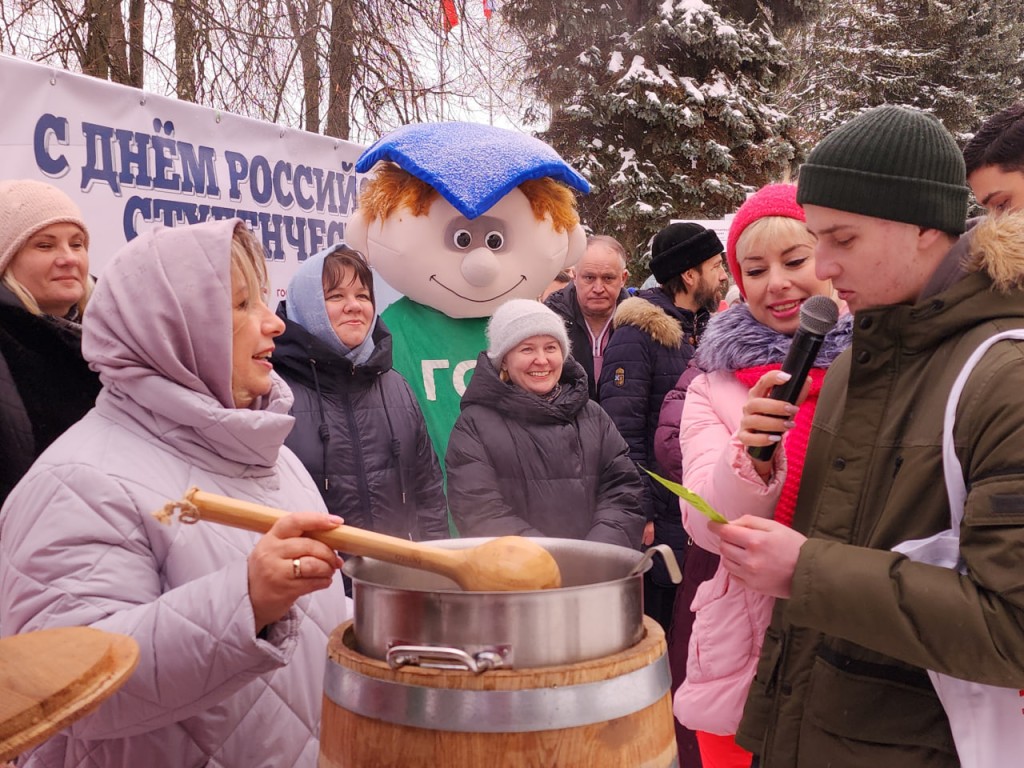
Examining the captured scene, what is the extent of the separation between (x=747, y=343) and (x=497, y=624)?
1300 mm

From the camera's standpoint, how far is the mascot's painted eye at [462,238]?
378 centimetres

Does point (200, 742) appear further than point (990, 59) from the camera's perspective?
No

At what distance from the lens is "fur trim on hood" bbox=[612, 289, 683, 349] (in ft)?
14.4

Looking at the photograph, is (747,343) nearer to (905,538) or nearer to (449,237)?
(905,538)

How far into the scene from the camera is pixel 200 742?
5.16 feet

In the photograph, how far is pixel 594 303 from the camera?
5.55m

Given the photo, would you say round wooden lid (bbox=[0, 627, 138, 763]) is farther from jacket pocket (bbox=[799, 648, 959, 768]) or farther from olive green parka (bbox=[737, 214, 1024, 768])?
jacket pocket (bbox=[799, 648, 959, 768])

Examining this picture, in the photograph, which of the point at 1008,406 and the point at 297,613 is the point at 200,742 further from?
the point at 1008,406

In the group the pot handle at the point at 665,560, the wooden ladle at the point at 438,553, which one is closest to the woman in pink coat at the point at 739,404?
the pot handle at the point at 665,560

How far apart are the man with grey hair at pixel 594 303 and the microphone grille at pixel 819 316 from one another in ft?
12.1

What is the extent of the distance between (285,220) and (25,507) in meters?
3.48

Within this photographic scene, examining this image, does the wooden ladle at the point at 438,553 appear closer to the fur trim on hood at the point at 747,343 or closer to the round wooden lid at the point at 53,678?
the round wooden lid at the point at 53,678

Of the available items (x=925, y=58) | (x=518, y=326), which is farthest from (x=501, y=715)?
(x=925, y=58)

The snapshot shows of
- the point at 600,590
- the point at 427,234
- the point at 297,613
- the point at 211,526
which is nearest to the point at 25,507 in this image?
the point at 211,526
